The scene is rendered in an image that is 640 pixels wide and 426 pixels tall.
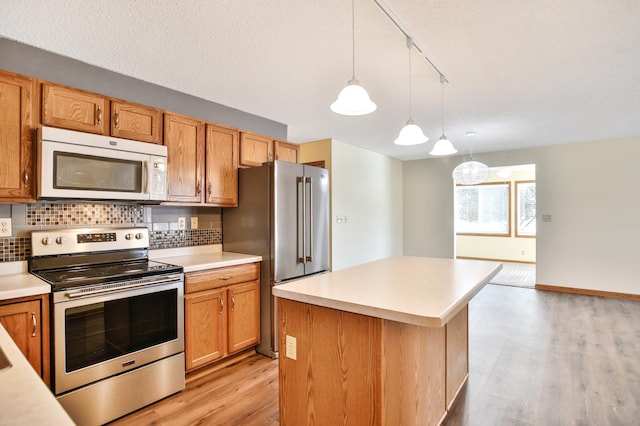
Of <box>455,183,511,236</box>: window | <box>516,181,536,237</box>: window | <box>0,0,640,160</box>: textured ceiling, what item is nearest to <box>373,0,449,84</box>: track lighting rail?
<box>0,0,640,160</box>: textured ceiling

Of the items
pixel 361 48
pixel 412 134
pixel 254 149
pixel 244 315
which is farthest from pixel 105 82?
pixel 412 134

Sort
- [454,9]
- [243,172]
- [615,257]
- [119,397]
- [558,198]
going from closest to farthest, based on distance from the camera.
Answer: [454,9] → [119,397] → [243,172] → [615,257] → [558,198]

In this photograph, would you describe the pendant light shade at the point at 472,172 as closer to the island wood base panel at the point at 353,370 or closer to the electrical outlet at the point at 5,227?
the island wood base panel at the point at 353,370

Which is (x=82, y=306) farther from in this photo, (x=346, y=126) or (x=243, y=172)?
(x=346, y=126)

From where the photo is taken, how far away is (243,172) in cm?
315

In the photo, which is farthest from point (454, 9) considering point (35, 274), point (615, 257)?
point (615, 257)

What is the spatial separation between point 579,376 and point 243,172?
328cm

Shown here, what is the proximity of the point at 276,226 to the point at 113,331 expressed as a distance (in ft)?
4.53

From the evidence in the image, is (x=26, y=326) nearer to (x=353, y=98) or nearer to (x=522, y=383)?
(x=353, y=98)

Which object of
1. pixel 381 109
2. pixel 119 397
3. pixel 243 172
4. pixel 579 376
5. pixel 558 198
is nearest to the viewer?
pixel 119 397

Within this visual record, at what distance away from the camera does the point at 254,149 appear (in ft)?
10.9

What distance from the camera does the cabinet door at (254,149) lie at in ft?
10.6

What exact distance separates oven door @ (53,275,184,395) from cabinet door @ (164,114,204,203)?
796 mm

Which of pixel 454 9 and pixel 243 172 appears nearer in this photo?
pixel 454 9
